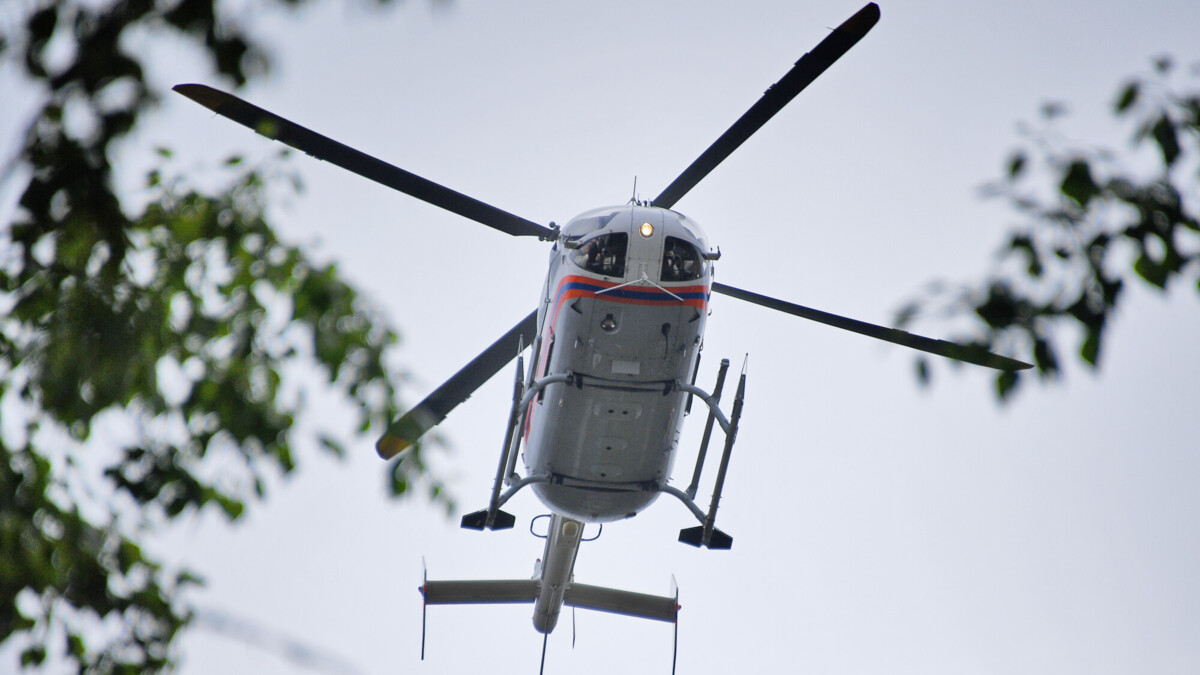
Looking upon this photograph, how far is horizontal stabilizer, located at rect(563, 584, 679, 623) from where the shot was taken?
13.8 metres

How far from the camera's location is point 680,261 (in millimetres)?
9578

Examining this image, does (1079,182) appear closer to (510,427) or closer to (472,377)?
(510,427)

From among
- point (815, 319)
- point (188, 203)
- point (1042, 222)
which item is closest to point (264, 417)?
point (188, 203)

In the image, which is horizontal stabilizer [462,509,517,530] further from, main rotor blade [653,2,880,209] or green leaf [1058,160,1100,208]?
green leaf [1058,160,1100,208]

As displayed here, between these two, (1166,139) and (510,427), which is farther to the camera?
(510,427)

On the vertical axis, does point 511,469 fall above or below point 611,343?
below

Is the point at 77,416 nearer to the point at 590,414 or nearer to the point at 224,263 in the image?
the point at 224,263

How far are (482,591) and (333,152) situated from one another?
633 cm

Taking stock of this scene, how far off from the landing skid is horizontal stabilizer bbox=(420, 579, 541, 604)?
283cm

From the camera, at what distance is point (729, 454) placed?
998 cm

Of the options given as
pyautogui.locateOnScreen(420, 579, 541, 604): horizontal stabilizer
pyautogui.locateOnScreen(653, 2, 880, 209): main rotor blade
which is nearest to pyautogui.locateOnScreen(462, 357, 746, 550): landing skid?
pyautogui.locateOnScreen(653, 2, 880, 209): main rotor blade

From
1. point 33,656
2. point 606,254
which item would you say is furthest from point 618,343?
point 33,656

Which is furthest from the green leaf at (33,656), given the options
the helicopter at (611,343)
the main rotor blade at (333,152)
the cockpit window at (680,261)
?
the main rotor blade at (333,152)

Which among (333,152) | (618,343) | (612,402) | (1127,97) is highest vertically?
(333,152)
